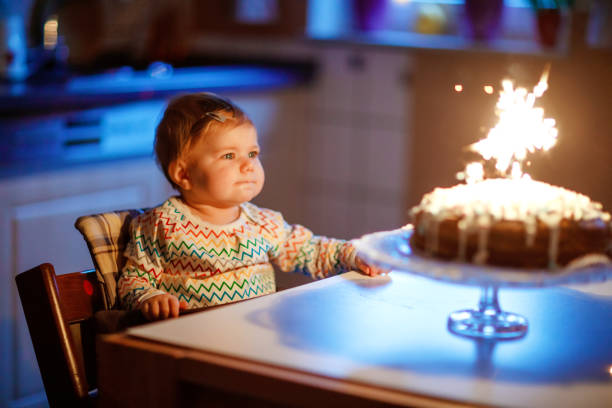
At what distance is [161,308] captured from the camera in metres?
1.25

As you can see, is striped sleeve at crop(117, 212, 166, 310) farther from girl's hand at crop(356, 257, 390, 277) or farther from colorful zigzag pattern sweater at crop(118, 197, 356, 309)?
girl's hand at crop(356, 257, 390, 277)

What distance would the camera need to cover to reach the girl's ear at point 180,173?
149 centimetres

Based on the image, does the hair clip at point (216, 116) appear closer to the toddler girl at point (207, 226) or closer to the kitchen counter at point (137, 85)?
the toddler girl at point (207, 226)

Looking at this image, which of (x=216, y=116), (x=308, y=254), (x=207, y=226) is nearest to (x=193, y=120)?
(x=216, y=116)

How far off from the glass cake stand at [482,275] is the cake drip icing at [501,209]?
0.10ft

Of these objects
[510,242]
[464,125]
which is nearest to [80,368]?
[510,242]

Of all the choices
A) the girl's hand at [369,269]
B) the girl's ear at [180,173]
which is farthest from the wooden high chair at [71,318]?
the girl's hand at [369,269]

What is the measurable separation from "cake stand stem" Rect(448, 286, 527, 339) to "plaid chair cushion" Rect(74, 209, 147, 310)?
1.85 ft

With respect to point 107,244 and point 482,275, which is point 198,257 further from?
point 482,275

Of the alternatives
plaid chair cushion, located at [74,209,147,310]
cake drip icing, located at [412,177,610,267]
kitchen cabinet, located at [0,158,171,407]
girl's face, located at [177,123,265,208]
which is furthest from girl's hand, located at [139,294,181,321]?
kitchen cabinet, located at [0,158,171,407]

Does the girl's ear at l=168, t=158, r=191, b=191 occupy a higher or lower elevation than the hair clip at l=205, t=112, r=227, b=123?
lower

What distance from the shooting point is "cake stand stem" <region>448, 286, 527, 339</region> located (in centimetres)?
115

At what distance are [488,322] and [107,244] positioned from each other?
66 centimetres

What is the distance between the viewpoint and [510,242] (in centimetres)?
103
